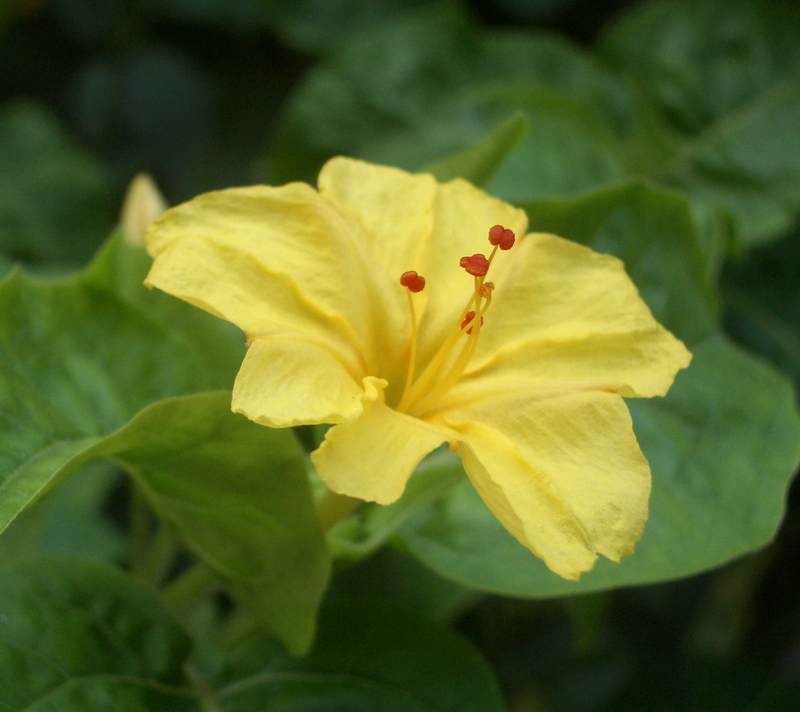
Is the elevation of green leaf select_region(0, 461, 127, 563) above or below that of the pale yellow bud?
below

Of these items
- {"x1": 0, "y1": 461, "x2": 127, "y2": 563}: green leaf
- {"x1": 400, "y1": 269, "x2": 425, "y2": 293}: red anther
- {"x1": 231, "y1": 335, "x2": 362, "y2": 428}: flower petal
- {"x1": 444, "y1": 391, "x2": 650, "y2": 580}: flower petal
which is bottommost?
{"x1": 0, "y1": 461, "x2": 127, "y2": 563}: green leaf

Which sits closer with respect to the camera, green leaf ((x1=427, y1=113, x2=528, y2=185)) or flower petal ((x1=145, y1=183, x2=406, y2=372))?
flower petal ((x1=145, y1=183, x2=406, y2=372))

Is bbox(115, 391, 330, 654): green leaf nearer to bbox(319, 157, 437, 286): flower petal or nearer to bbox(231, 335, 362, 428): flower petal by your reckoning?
bbox(231, 335, 362, 428): flower petal

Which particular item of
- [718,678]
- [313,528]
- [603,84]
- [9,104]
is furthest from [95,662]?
[9,104]

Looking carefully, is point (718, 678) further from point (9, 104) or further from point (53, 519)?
point (9, 104)

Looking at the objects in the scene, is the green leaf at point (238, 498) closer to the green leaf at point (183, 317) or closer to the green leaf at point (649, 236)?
the green leaf at point (183, 317)

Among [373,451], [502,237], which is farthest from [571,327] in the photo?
[373,451]

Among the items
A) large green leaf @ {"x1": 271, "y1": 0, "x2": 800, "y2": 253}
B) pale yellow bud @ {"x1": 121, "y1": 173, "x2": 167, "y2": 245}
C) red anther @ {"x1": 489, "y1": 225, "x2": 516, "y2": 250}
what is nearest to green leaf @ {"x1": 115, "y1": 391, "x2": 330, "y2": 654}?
red anther @ {"x1": 489, "y1": 225, "x2": 516, "y2": 250}

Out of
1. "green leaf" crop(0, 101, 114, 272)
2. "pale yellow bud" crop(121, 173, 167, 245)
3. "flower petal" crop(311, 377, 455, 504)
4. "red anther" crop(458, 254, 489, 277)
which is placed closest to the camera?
Answer: "flower petal" crop(311, 377, 455, 504)

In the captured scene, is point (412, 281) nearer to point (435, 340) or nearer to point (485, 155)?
point (435, 340)
